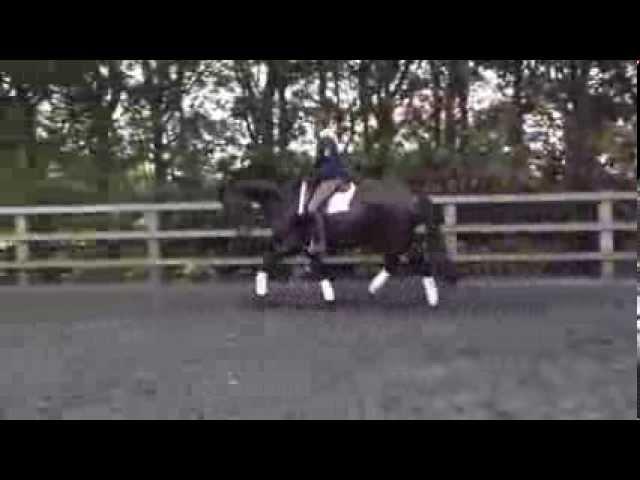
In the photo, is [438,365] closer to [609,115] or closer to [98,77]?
[609,115]

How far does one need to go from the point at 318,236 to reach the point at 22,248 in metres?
5.13

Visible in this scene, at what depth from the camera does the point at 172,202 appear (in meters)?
10.3

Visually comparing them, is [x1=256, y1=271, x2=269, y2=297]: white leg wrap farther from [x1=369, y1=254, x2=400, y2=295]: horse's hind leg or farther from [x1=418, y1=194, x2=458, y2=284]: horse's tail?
[x1=418, y1=194, x2=458, y2=284]: horse's tail

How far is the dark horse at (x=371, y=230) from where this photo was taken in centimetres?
770

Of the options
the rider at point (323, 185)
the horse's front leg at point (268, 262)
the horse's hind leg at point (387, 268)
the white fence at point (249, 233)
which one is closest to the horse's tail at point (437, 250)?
the horse's hind leg at point (387, 268)

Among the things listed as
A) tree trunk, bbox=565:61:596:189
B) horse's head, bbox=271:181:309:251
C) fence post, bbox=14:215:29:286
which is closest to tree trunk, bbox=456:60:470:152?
tree trunk, bbox=565:61:596:189

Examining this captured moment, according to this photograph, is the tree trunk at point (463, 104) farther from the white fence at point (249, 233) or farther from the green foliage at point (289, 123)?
the white fence at point (249, 233)

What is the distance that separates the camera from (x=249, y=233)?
29.1 feet

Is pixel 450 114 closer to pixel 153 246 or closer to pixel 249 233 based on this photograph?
pixel 249 233

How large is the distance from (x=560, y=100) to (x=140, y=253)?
6415 millimetres

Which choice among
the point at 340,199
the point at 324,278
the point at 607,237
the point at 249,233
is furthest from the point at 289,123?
the point at 607,237

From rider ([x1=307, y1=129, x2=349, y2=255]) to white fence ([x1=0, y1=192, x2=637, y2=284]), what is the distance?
128 cm

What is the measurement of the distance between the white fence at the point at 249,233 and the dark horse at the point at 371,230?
0.83 m

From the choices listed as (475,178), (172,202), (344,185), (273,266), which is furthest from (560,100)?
(172,202)
